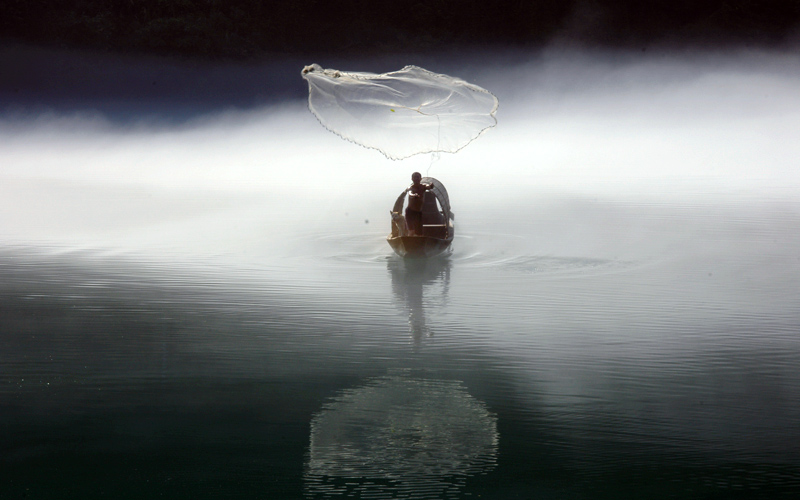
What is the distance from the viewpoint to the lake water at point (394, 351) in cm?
823

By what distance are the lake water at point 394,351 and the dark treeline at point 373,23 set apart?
90.7ft

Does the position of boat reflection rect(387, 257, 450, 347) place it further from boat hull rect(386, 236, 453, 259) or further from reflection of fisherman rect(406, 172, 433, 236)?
reflection of fisherman rect(406, 172, 433, 236)

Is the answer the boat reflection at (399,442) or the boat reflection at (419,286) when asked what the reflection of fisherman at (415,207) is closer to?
the boat reflection at (419,286)

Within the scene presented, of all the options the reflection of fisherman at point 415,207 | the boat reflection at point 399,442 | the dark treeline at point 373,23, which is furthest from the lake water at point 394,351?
the dark treeline at point 373,23

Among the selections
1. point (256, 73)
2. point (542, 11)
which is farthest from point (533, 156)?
point (256, 73)

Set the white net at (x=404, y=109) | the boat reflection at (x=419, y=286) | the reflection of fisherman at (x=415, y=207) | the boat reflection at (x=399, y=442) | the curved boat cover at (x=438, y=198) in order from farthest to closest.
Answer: the curved boat cover at (x=438, y=198)
the reflection of fisherman at (x=415, y=207)
the white net at (x=404, y=109)
the boat reflection at (x=419, y=286)
the boat reflection at (x=399, y=442)

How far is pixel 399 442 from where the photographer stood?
871cm

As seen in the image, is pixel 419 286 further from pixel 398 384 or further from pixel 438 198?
pixel 398 384

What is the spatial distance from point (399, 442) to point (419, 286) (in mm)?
8594

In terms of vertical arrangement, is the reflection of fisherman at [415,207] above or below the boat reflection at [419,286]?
above

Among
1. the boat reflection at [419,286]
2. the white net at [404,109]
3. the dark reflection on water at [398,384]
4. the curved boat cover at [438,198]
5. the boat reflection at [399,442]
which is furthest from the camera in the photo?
the curved boat cover at [438,198]

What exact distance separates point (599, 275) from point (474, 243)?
5.02 metres

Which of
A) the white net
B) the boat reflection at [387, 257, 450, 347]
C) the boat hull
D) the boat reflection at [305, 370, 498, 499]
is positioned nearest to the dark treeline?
the boat hull

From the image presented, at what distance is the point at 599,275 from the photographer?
18.2m
